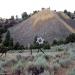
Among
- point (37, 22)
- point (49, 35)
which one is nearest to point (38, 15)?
point (37, 22)

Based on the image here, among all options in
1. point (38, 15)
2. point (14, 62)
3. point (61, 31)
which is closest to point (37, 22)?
point (38, 15)

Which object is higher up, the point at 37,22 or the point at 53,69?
the point at 37,22

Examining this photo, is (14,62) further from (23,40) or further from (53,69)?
(23,40)

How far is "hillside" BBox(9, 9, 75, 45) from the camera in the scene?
66.1 meters

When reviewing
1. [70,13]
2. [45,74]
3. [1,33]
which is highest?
[70,13]

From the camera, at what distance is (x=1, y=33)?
218ft

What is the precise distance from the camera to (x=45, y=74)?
641 inches

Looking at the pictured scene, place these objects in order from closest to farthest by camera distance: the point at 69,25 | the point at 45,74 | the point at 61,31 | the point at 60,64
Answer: the point at 45,74
the point at 60,64
the point at 61,31
the point at 69,25

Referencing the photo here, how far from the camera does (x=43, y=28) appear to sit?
71.0m

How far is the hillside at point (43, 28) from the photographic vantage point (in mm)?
66125

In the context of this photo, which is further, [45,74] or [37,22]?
[37,22]

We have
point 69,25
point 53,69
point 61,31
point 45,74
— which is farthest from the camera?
point 69,25

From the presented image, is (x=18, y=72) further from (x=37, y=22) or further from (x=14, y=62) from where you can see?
(x=37, y=22)

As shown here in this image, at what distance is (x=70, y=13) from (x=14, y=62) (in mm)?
66326
